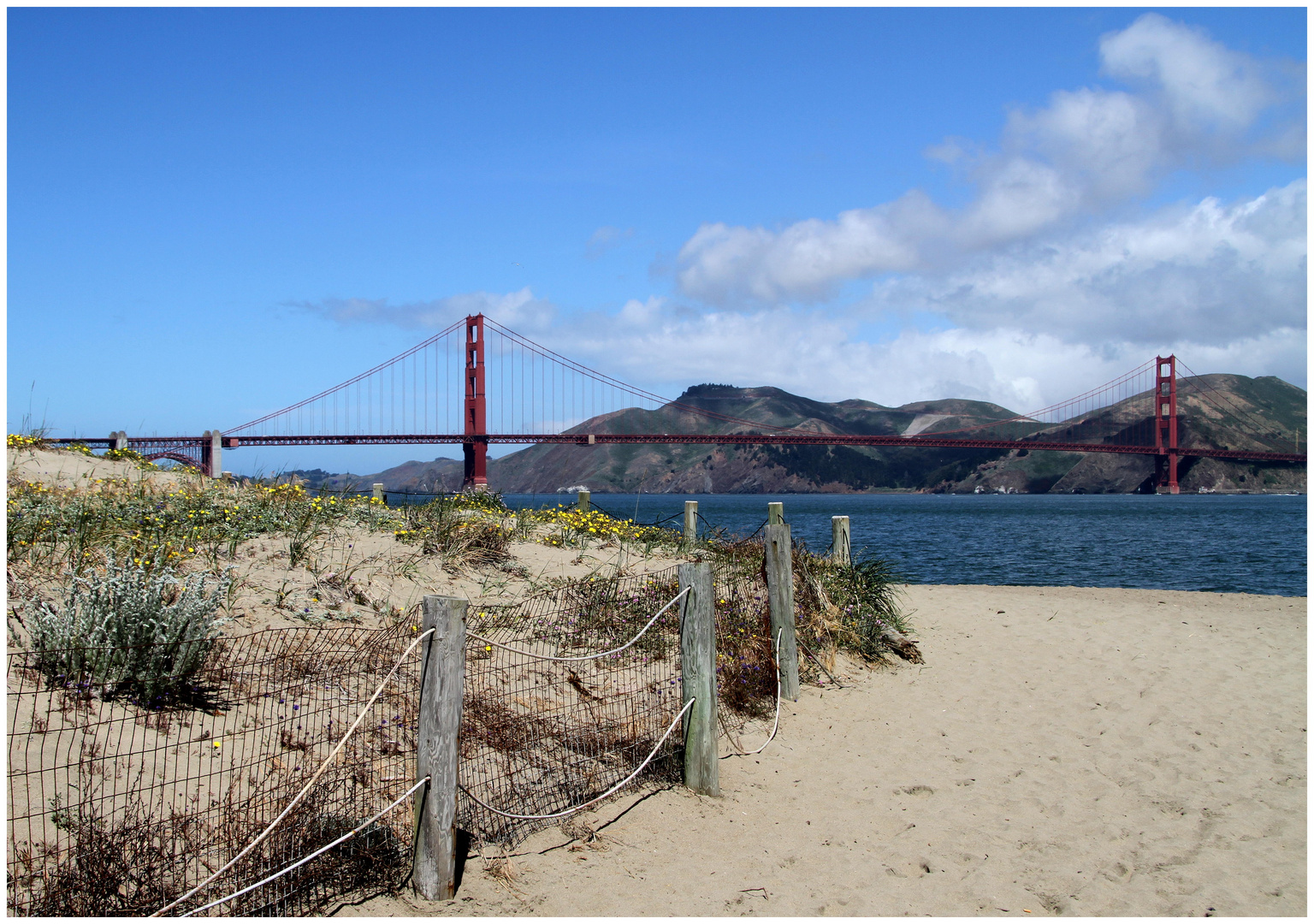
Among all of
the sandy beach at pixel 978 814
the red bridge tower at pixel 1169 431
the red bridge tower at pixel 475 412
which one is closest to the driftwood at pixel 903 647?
the sandy beach at pixel 978 814

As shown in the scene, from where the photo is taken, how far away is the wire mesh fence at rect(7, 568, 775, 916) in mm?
3246

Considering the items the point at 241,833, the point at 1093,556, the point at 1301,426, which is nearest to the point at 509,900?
the point at 241,833

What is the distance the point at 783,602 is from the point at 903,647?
7.06 feet

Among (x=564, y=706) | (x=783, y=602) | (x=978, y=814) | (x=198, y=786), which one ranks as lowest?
(x=978, y=814)

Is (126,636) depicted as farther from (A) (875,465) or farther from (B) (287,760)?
(A) (875,465)

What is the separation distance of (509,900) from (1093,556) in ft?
79.8

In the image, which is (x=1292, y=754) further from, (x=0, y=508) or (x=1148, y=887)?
(x=0, y=508)

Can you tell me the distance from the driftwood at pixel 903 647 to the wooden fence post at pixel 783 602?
1.84 m

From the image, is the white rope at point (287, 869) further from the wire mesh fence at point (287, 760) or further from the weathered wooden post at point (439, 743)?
the wire mesh fence at point (287, 760)

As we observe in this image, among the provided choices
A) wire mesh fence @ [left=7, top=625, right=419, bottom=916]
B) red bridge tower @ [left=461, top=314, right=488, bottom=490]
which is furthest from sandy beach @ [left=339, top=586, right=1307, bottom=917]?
red bridge tower @ [left=461, top=314, right=488, bottom=490]

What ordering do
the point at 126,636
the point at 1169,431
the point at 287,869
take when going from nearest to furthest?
1. the point at 287,869
2. the point at 126,636
3. the point at 1169,431

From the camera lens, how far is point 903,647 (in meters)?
8.38

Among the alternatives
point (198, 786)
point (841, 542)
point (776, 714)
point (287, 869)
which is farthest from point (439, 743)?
point (841, 542)

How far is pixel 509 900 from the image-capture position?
358 cm
